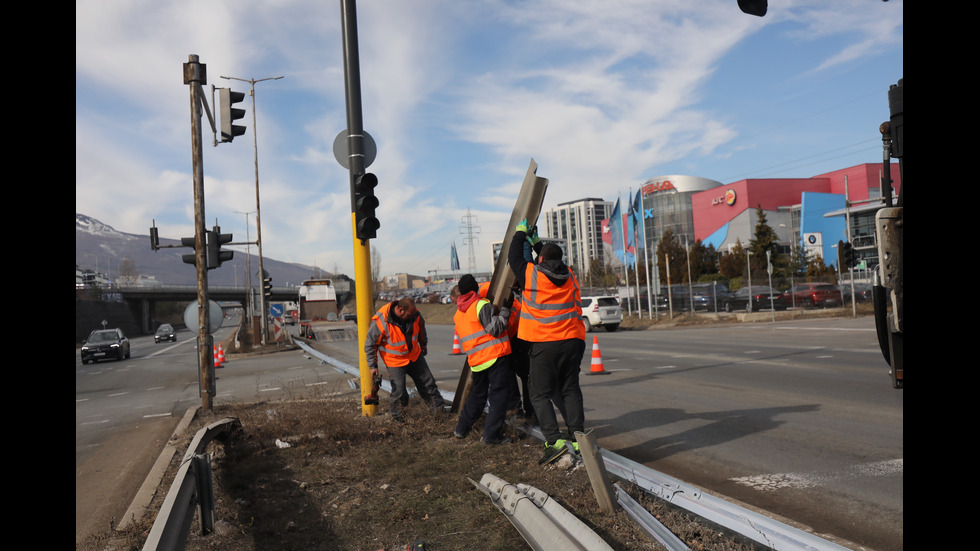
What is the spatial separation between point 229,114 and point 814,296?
107 feet

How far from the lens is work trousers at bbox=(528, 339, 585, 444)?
5.93 meters

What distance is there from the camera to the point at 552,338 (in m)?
5.96

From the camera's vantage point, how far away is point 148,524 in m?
5.12

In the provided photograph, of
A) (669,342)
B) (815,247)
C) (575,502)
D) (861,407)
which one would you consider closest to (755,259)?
(815,247)

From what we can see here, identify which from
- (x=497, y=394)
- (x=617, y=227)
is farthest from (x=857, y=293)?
(x=497, y=394)

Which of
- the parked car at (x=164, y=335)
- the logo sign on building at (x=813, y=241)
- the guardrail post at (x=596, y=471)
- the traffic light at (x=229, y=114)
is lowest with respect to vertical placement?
the parked car at (x=164, y=335)

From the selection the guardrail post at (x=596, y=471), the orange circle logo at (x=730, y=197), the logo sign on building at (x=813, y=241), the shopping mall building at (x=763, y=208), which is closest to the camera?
the guardrail post at (x=596, y=471)

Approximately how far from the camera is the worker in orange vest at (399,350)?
8.60m

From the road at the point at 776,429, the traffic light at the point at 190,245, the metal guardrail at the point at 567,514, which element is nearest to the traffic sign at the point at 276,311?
the road at the point at 776,429

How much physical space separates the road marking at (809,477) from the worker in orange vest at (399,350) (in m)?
3.86

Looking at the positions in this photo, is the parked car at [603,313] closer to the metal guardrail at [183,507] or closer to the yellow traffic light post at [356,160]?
the yellow traffic light post at [356,160]

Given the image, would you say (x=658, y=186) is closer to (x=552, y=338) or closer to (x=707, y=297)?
(x=707, y=297)
